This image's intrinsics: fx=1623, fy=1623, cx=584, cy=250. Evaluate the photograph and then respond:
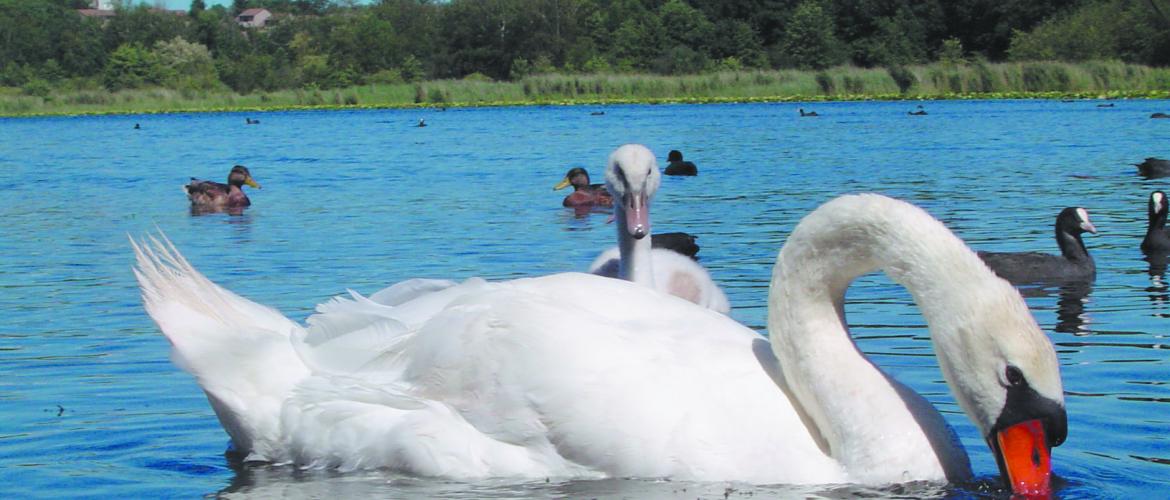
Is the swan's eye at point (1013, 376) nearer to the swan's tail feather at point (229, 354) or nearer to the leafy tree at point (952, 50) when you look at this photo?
the swan's tail feather at point (229, 354)

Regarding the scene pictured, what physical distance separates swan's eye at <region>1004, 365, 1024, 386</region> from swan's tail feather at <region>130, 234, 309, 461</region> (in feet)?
7.78

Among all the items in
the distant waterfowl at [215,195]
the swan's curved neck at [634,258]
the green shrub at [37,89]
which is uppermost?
the swan's curved neck at [634,258]

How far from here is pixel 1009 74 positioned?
53406 millimetres

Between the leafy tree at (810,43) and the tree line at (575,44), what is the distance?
68 mm

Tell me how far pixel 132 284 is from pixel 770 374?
6.71 m

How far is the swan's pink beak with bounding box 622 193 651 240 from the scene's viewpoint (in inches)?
307

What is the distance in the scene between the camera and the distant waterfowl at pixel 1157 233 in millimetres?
12094

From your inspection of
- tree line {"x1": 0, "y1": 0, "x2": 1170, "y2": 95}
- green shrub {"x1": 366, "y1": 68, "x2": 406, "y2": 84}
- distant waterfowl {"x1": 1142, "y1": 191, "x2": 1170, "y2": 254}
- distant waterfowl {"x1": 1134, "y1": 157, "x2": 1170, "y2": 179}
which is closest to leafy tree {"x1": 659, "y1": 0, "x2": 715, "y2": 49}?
tree line {"x1": 0, "y1": 0, "x2": 1170, "y2": 95}

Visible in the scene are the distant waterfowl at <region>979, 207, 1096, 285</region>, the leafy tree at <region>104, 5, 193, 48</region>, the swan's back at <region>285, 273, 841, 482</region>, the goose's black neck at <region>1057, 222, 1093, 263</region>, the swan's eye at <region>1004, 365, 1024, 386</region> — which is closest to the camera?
the swan's eye at <region>1004, 365, 1024, 386</region>

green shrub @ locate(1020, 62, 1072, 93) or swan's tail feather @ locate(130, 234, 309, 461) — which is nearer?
swan's tail feather @ locate(130, 234, 309, 461)

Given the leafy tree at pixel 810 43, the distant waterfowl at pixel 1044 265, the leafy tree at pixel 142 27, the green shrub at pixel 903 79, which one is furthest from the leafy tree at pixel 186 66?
the distant waterfowl at pixel 1044 265

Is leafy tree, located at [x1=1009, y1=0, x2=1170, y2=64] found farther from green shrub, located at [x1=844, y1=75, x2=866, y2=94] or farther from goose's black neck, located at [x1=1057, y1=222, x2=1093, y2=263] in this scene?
goose's black neck, located at [x1=1057, y1=222, x2=1093, y2=263]

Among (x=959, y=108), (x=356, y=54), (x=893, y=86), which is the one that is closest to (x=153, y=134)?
(x=959, y=108)

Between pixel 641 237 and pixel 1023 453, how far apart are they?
356 cm
